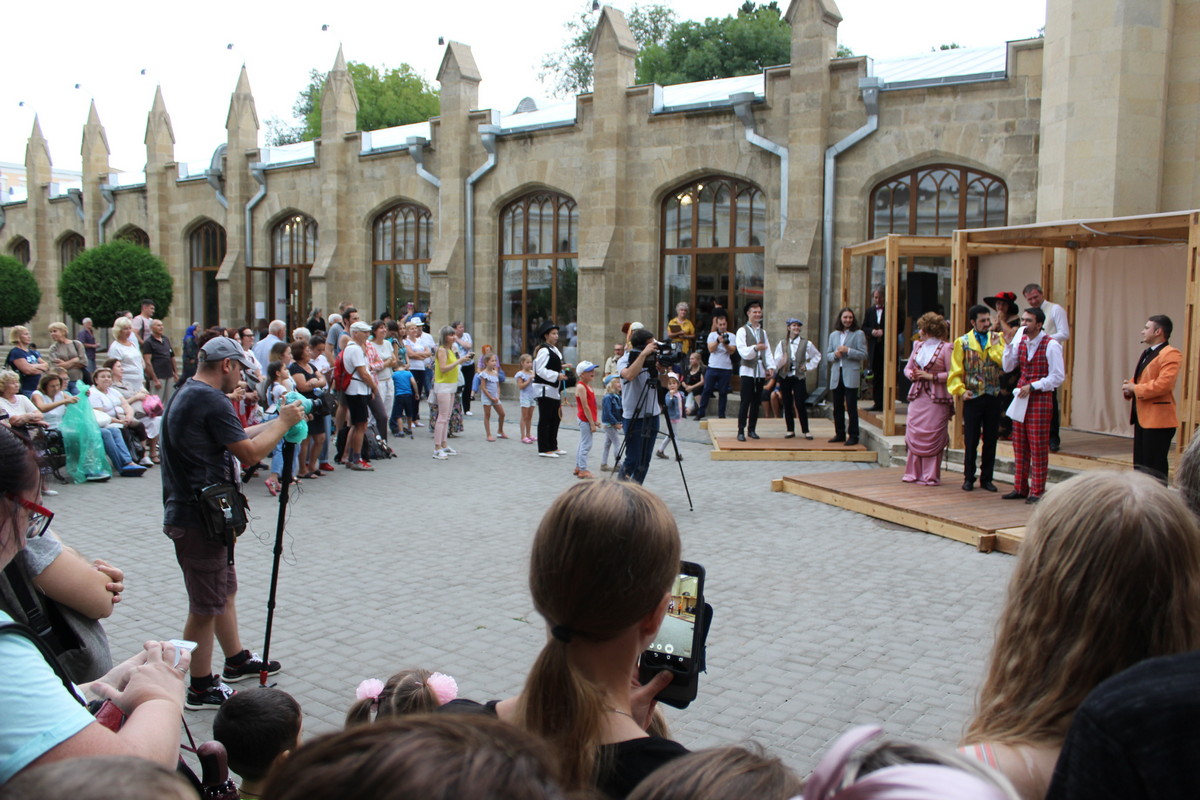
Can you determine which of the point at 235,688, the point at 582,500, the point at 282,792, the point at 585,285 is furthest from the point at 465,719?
the point at 585,285

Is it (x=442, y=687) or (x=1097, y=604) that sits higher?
(x=1097, y=604)

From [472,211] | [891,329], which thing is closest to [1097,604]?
[891,329]

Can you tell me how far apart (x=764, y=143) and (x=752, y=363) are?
565 centimetres

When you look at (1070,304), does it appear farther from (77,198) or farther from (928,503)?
(77,198)

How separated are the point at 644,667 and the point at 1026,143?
48.5 feet

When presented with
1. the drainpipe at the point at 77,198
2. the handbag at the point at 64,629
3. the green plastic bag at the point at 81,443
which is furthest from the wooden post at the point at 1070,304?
the drainpipe at the point at 77,198

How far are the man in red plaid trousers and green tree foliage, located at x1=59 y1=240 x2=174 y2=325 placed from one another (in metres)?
24.2

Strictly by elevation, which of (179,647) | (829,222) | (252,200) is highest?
(252,200)

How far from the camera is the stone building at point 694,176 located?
38.6 feet

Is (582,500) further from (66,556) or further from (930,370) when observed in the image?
(930,370)

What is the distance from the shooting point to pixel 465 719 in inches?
40.5

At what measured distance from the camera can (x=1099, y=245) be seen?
11.8 meters

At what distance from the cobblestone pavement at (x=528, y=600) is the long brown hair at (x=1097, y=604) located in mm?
2441

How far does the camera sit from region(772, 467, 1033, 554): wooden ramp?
7.92 metres
